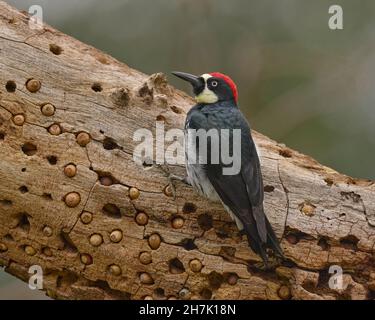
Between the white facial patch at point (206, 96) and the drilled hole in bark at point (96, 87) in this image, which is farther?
the white facial patch at point (206, 96)

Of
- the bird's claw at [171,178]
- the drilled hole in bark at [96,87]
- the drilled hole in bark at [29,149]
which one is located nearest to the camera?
the drilled hole in bark at [29,149]

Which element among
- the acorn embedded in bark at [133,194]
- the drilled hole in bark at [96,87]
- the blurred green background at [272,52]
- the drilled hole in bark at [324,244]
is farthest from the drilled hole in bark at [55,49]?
the blurred green background at [272,52]

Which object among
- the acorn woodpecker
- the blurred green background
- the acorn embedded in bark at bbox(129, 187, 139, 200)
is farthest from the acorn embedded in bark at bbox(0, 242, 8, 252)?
the blurred green background

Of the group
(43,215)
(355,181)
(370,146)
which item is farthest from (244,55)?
(43,215)

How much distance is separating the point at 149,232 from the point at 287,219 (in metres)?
0.89

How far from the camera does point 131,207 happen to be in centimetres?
463

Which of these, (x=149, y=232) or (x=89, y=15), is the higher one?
(x=89, y=15)

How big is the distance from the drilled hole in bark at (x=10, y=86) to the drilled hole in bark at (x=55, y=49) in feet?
1.21

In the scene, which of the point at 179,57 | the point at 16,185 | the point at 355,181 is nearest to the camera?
the point at 16,185

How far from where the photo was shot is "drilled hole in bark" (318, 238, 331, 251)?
185 inches

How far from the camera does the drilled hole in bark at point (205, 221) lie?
4691 mm

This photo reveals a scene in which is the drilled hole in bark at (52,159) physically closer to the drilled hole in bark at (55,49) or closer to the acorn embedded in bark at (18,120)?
the acorn embedded in bark at (18,120)

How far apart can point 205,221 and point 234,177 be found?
13.3 inches
